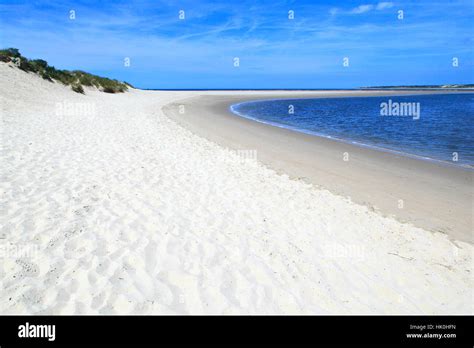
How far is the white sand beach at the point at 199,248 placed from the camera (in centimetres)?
360

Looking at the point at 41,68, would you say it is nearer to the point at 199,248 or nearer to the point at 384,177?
the point at 384,177

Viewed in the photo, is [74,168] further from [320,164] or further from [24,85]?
[24,85]

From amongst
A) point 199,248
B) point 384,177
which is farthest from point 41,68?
point 199,248

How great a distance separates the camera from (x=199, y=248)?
4691 mm

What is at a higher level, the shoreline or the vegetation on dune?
the vegetation on dune

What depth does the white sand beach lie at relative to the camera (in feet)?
11.8

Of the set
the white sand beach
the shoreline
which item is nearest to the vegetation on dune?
the shoreline

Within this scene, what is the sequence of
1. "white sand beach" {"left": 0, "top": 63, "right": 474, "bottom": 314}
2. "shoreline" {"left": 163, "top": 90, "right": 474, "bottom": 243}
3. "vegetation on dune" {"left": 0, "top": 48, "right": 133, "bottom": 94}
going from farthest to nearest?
"vegetation on dune" {"left": 0, "top": 48, "right": 133, "bottom": 94} → "shoreline" {"left": 163, "top": 90, "right": 474, "bottom": 243} → "white sand beach" {"left": 0, "top": 63, "right": 474, "bottom": 314}

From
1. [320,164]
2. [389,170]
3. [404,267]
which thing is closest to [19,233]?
[404,267]

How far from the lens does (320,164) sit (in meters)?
11.2

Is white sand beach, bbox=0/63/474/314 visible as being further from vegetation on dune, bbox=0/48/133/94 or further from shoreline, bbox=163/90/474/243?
vegetation on dune, bbox=0/48/133/94

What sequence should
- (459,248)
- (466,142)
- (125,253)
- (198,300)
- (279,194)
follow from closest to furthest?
(198,300)
(125,253)
(459,248)
(279,194)
(466,142)

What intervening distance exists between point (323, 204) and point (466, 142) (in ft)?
44.3
